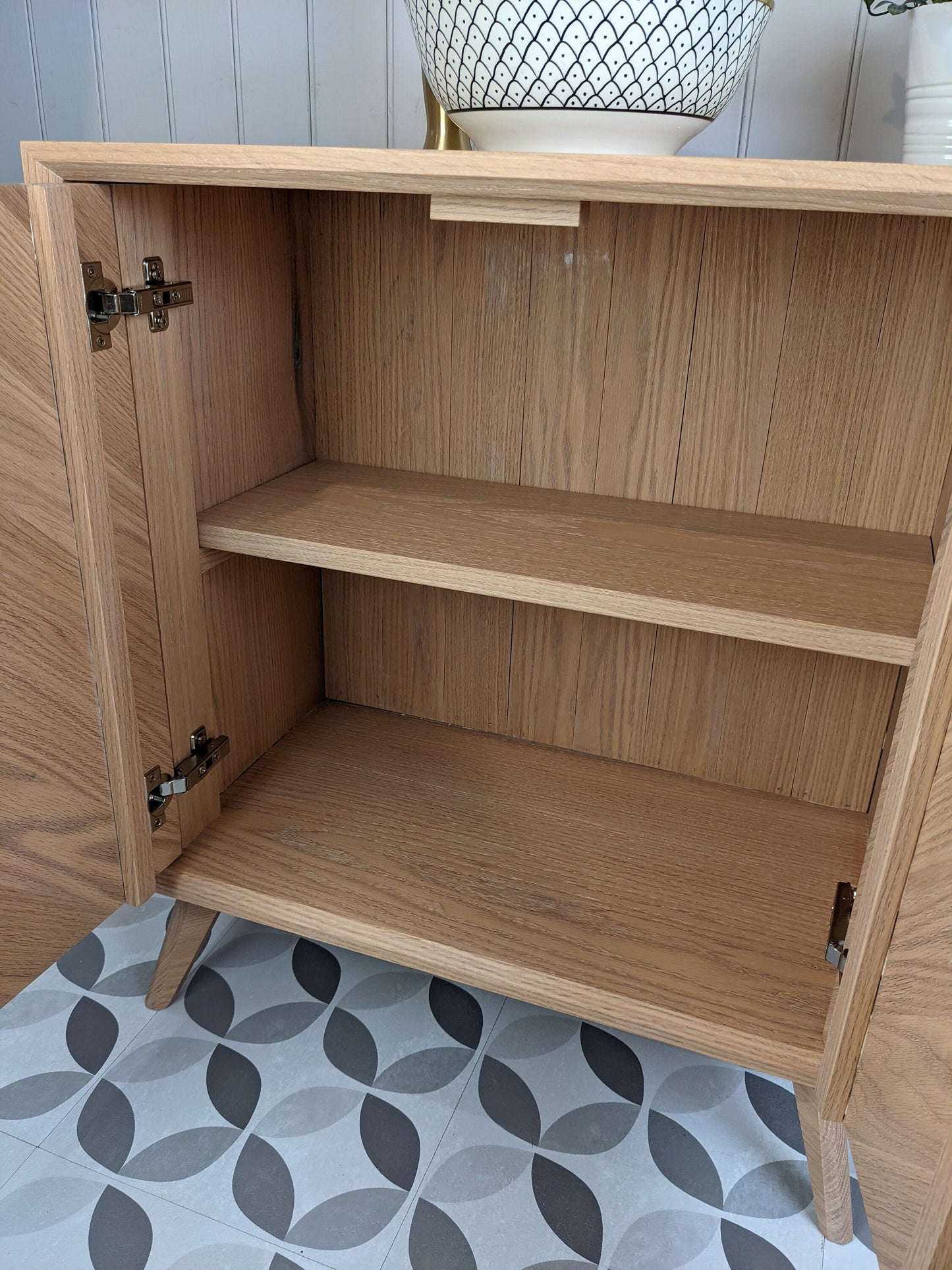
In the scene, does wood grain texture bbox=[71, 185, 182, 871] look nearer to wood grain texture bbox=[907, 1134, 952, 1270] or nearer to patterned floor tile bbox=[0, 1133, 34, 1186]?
patterned floor tile bbox=[0, 1133, 34, 1186]

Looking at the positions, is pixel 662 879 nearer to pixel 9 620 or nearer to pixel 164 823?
pixel 164 823

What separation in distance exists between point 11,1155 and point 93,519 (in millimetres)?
661

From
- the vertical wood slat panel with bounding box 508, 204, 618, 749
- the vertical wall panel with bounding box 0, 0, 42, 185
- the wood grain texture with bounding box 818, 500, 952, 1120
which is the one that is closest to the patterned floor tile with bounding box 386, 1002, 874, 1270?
the wood grain texture with bounding box 818, 500, 952, 1120

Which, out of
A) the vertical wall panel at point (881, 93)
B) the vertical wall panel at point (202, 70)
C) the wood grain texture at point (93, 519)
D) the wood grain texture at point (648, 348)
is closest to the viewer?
the wood grain texture at point (93, 519)

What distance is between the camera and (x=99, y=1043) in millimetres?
1091

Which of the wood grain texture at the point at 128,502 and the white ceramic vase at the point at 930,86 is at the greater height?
the white ceramic vase at the point at 930,86

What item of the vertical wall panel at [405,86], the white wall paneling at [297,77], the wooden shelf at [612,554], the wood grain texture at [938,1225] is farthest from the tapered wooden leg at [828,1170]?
the vertical wall panel at [405,86]

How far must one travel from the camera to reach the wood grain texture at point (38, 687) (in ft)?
2.29

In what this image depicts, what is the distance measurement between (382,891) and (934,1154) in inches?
20.6

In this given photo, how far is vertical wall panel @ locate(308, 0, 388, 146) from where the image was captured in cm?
96

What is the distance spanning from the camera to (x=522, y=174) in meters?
0.62

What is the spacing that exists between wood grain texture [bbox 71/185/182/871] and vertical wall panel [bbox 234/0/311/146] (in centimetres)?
32

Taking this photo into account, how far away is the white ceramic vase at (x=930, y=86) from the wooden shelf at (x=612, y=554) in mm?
335

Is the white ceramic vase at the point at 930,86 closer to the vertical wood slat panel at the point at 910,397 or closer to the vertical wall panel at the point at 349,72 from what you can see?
the vertical wood slat panel at the point at 910,397
